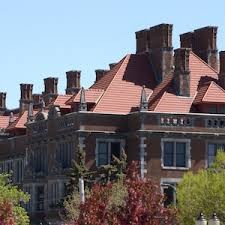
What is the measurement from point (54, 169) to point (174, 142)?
9.02 metres

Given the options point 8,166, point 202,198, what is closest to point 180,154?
point 202,198

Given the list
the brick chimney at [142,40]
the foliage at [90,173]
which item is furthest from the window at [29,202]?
the brick chimney at [142,40]

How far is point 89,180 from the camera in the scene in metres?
78.2

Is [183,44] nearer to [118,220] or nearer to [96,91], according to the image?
[96,91]

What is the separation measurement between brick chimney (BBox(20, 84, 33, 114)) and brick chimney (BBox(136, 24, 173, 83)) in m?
20.6

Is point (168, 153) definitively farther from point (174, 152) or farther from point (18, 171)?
point (18, 171)

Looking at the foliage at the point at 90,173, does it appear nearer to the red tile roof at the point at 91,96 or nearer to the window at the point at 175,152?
the window at the point at 175,152

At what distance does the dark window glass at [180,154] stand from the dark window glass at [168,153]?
0.35 meters

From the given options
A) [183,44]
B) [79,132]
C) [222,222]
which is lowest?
[222,222]

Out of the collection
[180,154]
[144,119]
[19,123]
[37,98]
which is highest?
[37,98]

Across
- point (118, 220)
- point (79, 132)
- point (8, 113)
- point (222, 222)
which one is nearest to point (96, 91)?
point (79, 132)

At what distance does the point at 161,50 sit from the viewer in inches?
3378

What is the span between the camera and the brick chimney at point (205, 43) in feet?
290

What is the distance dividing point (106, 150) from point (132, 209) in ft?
127
